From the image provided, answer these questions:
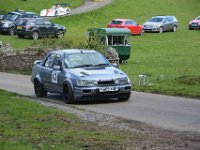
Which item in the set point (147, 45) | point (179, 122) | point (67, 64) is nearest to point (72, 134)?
point (179, 122)

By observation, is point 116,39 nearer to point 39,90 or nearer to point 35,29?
point 35,29

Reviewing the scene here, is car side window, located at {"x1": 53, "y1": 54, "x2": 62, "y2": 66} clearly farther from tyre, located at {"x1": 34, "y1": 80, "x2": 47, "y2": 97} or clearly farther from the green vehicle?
the green vehicle

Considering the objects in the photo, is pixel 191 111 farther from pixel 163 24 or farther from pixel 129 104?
pixel 163 24

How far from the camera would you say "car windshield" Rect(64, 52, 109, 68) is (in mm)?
18094

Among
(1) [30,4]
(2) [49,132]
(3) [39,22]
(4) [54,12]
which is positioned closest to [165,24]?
Answer: (3) [39,22]

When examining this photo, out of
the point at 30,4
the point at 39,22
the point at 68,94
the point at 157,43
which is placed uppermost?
the point at 30,4

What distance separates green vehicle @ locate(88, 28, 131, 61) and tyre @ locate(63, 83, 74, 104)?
19016mm

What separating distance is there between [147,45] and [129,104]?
102ft

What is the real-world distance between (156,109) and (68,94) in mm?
2861

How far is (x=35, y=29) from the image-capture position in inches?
2005

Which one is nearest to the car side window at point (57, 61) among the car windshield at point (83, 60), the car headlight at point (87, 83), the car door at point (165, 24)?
the car windshield at point (83, 60)

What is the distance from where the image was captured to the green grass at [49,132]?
9.73 meters

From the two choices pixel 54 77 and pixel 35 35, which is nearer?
pixel 54 77

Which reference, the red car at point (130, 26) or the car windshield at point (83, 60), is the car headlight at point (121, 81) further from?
the red car at point (130, 26)
